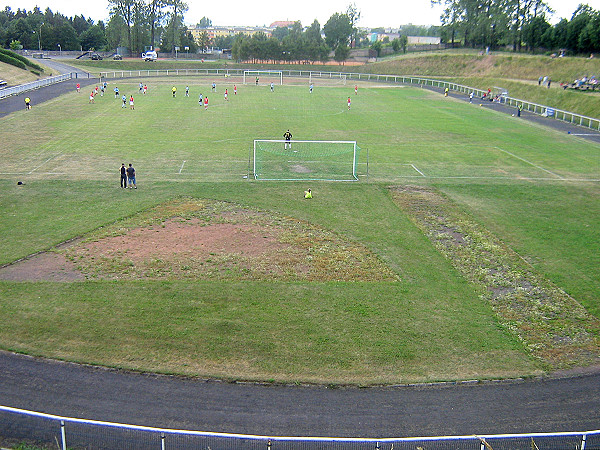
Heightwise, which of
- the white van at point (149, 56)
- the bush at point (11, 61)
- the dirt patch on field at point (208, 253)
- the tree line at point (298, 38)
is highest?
the tree line at point (298, 38)

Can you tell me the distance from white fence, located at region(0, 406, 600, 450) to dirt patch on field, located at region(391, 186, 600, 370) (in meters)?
4.78

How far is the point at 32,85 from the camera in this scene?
7788cm

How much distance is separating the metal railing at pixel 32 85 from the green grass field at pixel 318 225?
17.2 meters

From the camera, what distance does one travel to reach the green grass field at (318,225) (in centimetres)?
1638

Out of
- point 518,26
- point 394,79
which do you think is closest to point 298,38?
point 394,79

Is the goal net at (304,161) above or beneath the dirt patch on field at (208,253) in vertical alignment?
above

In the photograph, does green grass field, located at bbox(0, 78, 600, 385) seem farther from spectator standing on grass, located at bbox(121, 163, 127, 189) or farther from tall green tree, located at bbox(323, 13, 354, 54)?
tall green tree, located at bbox(323, 13, 354, 54)

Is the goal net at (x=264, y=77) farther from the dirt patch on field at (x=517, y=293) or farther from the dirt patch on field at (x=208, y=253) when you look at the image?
the dirt patch on field at (x=517, y=293)

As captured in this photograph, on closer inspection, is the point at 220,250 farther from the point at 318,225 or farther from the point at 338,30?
the point at 338,30

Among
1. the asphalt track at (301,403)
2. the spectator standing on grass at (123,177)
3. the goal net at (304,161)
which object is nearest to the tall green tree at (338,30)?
the goal net at (304,161)

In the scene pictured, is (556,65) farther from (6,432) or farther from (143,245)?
(6,432)

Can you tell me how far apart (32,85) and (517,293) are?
252 ft

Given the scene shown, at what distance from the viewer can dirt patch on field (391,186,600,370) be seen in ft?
56.4

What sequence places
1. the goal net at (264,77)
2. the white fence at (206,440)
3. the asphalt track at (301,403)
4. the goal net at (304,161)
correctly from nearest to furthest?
1. the white fence at (206,440)
2. the asphalt track at (301,403)
3. the goal net at (304,161)
4. the goal net at (264,77)
